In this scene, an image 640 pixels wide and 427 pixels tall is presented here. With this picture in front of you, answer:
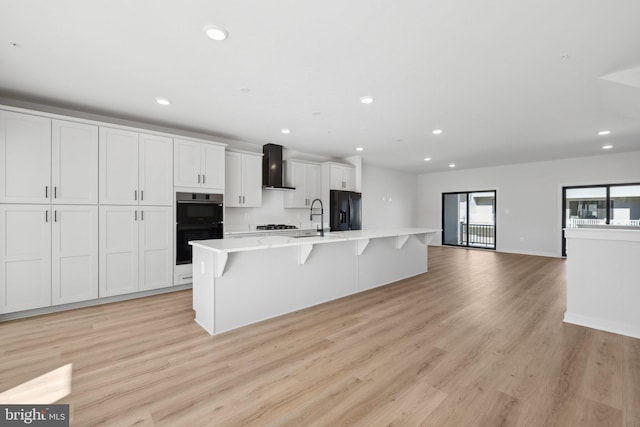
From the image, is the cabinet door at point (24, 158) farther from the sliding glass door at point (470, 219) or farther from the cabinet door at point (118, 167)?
the sliding glass door at point (470, 219)

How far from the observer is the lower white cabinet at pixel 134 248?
3602 millimetres

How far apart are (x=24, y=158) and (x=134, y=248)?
1.54 meters

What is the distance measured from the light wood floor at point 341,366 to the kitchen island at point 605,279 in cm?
18

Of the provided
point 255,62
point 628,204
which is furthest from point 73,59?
point 628,204

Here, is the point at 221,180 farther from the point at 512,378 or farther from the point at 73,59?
the point at 512,378

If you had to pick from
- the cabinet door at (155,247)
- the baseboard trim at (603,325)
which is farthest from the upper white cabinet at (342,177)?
the baseboard trim at (603,325)

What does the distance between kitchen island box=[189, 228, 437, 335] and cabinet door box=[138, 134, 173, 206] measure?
1544 mm

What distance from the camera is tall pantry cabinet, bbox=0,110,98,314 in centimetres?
302

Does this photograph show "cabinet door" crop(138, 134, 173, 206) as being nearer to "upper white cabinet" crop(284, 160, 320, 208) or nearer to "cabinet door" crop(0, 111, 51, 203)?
"cabinet door" crop(0, 111, 51, 203)

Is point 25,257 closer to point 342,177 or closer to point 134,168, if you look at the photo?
point 134,168

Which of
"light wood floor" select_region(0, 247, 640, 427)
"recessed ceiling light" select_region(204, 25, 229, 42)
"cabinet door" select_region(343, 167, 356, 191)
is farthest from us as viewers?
"cabinet door" select_region(343, 167, 356, 191)

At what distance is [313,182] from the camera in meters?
6.36

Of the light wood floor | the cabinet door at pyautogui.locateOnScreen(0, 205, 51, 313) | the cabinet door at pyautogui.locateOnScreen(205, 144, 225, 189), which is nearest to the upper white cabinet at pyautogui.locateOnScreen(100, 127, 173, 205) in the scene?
the cabinet door at pyautogui.locateOnScreen(205, 144, 225, 189)

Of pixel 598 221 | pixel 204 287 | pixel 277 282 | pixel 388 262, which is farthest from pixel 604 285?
pixel 598 221
